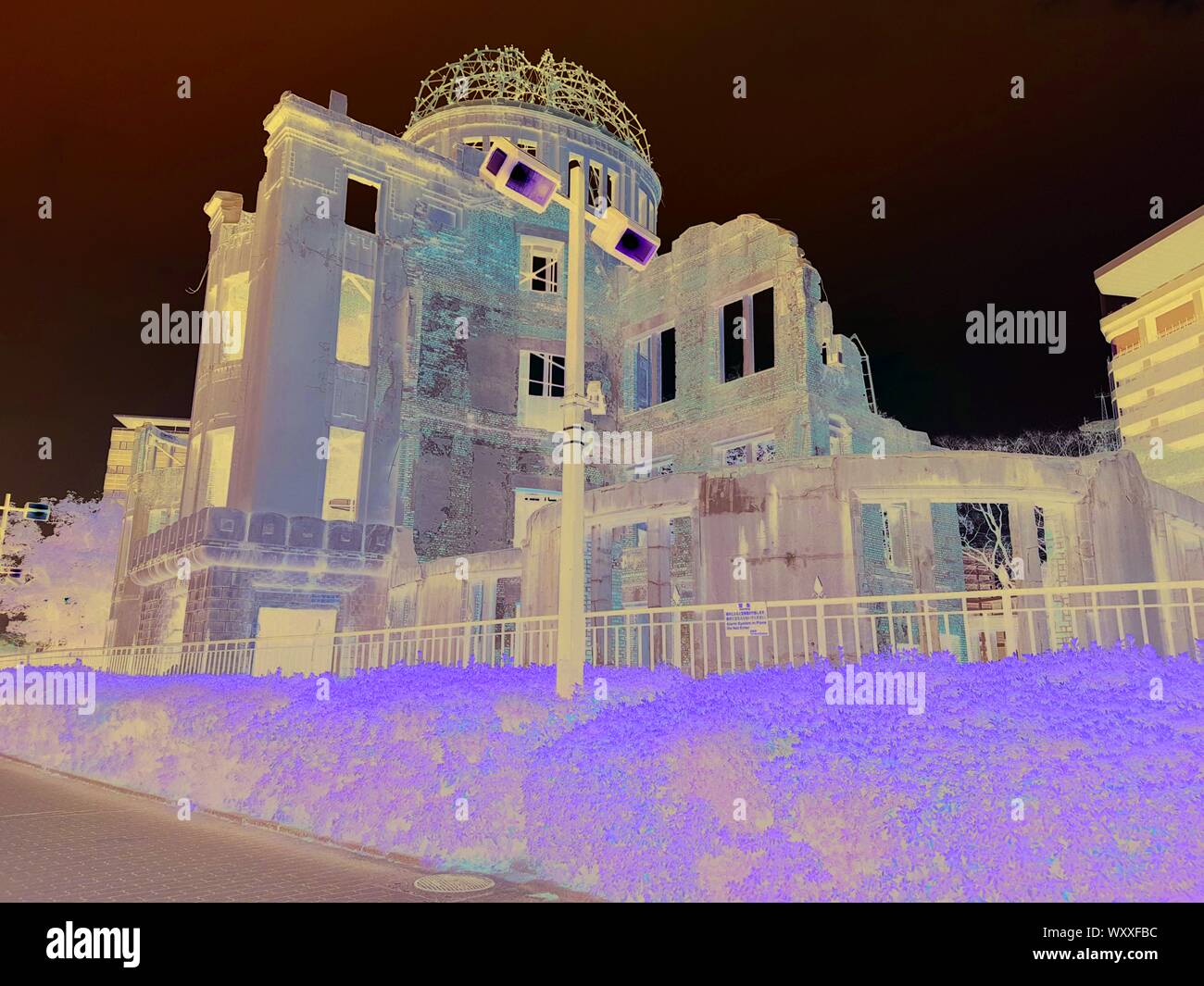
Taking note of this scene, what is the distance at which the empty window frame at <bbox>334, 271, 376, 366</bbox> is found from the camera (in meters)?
27.8

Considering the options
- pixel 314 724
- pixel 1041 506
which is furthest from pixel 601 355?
pixel 314 724

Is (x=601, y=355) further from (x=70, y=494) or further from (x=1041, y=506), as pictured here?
(x=70, y=494)

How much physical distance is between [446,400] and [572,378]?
20373 millimetres

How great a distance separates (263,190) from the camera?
26.7 m

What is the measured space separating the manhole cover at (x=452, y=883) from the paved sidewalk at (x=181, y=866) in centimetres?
9

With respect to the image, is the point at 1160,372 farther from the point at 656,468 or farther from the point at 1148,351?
the point at 656,468

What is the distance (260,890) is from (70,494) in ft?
185

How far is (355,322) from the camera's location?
2898 cm

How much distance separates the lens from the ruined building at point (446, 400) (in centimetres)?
2309

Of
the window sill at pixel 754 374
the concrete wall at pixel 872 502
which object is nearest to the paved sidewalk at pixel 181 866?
the concrete wall at pixel 872 502

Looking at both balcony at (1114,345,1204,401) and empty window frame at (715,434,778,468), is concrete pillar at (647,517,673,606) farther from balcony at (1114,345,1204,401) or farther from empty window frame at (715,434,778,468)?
balcony at (1114,345,1204,401)

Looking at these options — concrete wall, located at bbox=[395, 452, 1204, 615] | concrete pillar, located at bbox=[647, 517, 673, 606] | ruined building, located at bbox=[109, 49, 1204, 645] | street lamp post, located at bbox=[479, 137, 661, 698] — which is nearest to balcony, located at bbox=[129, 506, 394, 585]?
ruined building, located at bbox=[109, 49, 1204, 645]

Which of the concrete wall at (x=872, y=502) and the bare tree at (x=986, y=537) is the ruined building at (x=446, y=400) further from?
the bare tree at (x=986, y=537)

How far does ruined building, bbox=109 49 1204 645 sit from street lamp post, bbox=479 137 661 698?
9.51 m
